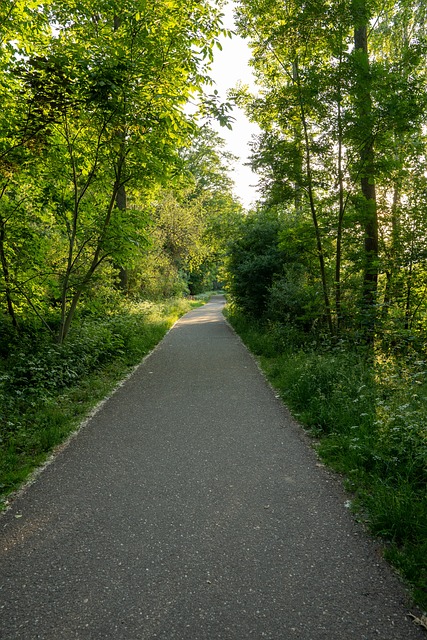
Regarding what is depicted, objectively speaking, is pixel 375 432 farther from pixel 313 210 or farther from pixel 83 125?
pixel 83 125

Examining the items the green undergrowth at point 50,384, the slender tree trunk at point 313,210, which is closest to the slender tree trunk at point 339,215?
the slender tree trunk at point 313,210

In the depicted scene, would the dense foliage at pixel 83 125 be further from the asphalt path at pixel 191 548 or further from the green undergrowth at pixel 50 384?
the asphalt path at pixel 191 548

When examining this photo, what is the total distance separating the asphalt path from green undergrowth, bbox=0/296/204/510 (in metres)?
0.32

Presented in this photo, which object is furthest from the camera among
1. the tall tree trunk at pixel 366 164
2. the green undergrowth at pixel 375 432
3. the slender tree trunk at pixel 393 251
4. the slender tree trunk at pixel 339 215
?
the slender tree trunk at pixel 393 251

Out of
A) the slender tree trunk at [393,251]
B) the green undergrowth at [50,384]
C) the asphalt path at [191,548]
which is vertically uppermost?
the slender tree trunk at [393,251]

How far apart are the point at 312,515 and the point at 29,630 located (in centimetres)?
221

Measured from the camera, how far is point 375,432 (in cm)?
421

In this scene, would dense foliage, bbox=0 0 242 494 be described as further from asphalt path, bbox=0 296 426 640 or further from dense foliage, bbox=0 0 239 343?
asphalt path, bbox=0 296 426 640

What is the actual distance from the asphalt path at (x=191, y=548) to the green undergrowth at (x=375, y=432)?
7.1 inches

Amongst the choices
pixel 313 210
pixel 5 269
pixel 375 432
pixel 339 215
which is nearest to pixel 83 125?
pixel 5 269

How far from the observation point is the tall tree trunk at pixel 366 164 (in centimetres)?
721

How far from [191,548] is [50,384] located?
14.2ft

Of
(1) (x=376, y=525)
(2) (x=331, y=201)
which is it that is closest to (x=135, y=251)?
(2) (x=331, y=201)

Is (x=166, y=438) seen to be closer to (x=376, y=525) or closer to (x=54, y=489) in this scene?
(x=54, y=489)
